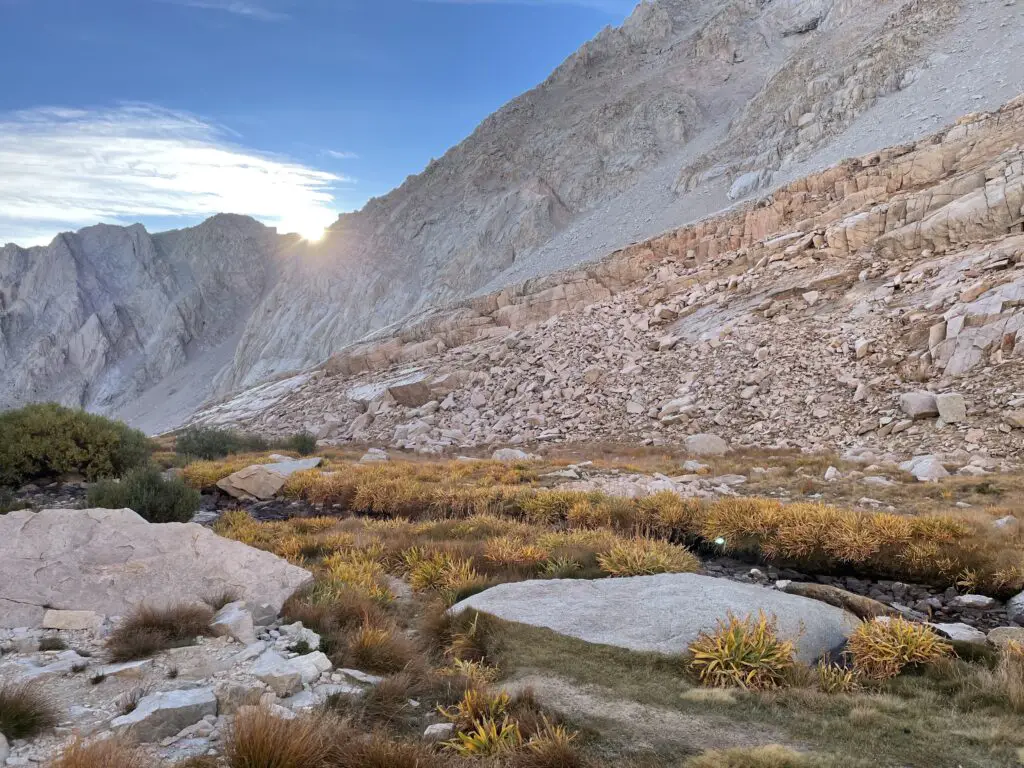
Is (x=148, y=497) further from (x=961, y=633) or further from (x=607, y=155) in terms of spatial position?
(x=607, y=155)

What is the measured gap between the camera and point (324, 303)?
73.5 metres

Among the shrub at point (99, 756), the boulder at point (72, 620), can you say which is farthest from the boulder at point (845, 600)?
the boulder at point (72, 620)

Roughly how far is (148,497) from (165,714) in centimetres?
895

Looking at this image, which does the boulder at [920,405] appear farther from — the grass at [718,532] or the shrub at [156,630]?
the shrub at [156,630]

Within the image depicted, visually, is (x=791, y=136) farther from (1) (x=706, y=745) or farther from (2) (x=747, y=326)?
(1) (x=706, y=745)

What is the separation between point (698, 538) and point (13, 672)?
9.33 metres

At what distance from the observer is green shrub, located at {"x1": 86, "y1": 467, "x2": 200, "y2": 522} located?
451 inches

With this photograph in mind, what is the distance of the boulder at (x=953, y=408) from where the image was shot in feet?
53.1

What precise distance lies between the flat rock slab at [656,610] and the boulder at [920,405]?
13.0 metres

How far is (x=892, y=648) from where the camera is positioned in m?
5.37

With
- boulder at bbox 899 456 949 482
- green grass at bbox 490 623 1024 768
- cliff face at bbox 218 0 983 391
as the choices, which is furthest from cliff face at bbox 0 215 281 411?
green grass at bbox 490 623 1024 768

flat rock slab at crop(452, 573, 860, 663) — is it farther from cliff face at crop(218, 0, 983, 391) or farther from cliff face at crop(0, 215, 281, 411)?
cliff face at crop(0, 215, 281, 411)

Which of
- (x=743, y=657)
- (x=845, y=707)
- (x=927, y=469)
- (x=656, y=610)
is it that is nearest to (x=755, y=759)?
(x=845, y=707)

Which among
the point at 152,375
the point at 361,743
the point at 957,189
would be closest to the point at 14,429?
the point at 361,743
